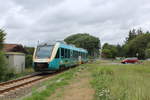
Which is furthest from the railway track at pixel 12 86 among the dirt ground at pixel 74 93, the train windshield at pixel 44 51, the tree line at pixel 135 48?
the tree line at pixel 135 48

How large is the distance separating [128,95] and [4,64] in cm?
1366

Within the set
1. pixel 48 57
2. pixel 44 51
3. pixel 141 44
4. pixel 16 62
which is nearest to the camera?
pixel 48 57

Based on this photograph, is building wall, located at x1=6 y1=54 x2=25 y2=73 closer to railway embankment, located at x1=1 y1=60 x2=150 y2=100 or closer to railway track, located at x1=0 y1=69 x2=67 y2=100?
railway track, located at x1=0 y1=69 x2=67 y2=100

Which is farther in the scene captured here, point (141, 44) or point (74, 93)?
point (141, 44)

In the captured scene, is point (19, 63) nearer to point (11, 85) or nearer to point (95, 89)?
point (11, 85)

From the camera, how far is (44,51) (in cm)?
2175

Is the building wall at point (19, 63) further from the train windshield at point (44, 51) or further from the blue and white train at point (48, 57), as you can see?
the train windshield at point (44, 51)

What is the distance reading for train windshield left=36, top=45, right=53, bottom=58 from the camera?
69.9 feet

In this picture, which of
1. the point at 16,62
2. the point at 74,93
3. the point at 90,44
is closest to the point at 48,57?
the point at 16,62

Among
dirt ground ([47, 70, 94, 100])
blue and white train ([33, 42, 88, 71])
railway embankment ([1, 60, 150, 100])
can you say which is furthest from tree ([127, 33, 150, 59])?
dirt ground ([47, 70, 94, 100])

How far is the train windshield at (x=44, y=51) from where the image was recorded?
21291 mm

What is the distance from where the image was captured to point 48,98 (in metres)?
8.62

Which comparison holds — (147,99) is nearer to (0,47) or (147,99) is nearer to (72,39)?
(0,47)

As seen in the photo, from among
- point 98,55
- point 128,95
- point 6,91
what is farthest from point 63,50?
point 98,55
